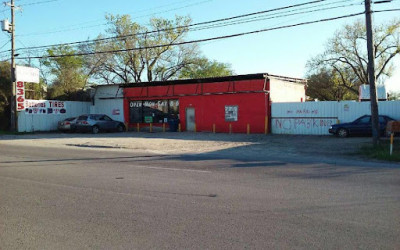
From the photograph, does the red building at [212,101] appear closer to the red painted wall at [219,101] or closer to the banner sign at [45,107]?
the red painted wall at [219,101]

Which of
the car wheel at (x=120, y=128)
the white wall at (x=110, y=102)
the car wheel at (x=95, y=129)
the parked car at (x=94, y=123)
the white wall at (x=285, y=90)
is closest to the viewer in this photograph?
the white wall at (x=285, y=90)

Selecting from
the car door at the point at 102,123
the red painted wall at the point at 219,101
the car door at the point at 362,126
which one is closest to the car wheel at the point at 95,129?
the car door at the point at 102,123

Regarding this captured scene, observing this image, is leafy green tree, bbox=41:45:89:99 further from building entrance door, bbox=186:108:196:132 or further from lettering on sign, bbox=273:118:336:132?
lettering on sign, bbox=273:118:336:132

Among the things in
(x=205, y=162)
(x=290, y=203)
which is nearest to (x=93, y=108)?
(x=205, y=162)

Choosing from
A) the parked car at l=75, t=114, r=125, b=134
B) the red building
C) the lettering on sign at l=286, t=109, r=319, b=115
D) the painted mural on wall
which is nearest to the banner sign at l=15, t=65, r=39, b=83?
the parked car at l=75, t=114, r=125, b=134

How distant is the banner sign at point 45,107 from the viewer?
31.2 meters

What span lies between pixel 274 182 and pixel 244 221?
3.37 meters

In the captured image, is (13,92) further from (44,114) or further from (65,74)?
(65,74)

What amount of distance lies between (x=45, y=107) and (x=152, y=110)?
30.5ft

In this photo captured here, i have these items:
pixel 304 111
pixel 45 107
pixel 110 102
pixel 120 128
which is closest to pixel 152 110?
pixel 120 128

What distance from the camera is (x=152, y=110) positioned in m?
33.2

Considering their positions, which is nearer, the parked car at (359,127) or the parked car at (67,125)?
the parked car at (359,127)

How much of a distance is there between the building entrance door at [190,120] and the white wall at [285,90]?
22.5 ft

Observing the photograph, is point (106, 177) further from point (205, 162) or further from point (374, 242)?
point (374, 242)
